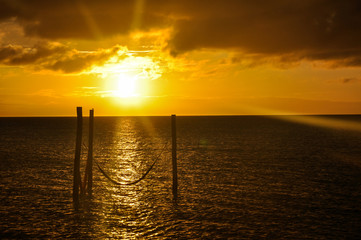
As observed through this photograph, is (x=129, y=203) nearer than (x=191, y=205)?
No

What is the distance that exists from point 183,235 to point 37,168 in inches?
801

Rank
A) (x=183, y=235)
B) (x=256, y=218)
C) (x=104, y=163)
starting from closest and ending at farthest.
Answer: (x=183, y=235)
(x=256, y=218)
(x=104, y=163)

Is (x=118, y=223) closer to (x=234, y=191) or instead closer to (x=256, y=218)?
(x=256, y=218)

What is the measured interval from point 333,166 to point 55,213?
25744 millimetres

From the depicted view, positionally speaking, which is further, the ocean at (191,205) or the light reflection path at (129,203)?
the light reflection path at (129,203)

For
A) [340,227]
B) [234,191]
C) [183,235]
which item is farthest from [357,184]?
[183,235]

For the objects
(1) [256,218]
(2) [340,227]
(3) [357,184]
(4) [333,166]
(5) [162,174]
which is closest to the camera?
(2) [340,227]

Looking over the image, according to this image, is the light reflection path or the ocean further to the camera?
the light reflection path

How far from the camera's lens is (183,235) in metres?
13.0

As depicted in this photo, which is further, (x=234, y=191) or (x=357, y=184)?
(x=357, y=184)

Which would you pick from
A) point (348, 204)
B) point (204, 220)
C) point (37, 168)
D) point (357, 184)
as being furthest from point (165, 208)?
point (37, 168)

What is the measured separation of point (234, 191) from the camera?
67.1ft

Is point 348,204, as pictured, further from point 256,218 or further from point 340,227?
point 256,218

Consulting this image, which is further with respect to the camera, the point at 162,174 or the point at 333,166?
the point at 333,166
